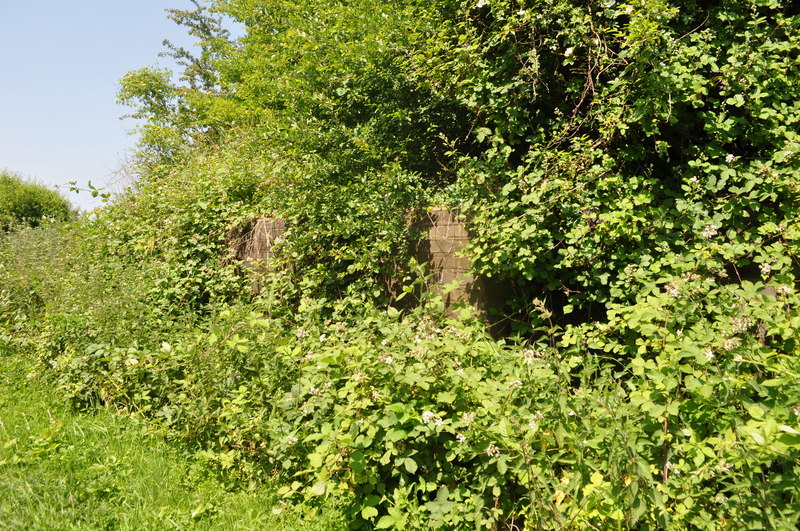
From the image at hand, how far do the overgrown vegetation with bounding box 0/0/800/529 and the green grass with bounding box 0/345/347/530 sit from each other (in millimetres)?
187

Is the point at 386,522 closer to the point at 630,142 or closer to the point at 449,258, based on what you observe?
the point at 449,258

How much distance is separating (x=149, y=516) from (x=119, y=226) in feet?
17.7

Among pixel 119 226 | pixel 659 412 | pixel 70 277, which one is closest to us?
pixel 659 412

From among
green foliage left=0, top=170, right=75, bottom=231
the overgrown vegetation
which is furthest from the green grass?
green foliage left=0, top=170, right=75, bottom=231

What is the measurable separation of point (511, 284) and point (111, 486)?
11.0 feet

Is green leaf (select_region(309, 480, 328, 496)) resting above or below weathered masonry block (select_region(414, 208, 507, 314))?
below

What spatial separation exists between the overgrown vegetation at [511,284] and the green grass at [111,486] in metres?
0.19

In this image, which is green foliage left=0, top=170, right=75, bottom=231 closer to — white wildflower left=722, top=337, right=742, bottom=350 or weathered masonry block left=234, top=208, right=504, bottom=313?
weathered masonry block left=234, top=208, right=504, bottom=313

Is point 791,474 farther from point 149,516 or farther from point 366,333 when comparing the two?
point 149,516

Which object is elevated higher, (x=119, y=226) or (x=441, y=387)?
(x=119, y=226)

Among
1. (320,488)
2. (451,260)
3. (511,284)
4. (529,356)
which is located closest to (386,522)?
(320,488)

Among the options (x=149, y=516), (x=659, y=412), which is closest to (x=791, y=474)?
(x=659, y=412)

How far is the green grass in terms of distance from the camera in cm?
262

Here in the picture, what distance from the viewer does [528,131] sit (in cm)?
422
